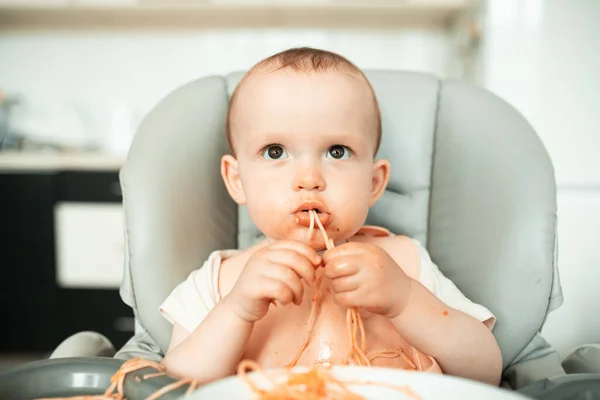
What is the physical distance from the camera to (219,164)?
0.97m

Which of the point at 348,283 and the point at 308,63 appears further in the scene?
the point at 308,63

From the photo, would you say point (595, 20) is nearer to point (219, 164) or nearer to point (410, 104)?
point (410, 104)

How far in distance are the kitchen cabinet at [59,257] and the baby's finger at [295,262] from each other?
5.06 feet

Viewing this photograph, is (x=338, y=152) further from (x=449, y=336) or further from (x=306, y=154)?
(x=449, y=336)

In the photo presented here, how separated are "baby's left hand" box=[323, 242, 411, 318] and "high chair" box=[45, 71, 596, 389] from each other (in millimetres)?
263

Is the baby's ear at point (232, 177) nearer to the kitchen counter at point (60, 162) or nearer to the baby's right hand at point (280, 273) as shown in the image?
the baby's right hand at point (280, 273)

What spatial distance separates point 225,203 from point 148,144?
0.16 m

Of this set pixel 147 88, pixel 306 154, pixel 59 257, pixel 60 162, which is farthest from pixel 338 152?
pixel 147 88

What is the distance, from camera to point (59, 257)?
84.6 inches

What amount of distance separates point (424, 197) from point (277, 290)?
1.43 feet

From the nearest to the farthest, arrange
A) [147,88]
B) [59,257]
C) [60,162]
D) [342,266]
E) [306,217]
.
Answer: [342,266] < [306,217] < [60,162] < [59,257] < [147,88]

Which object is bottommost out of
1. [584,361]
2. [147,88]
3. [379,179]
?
[584,361]

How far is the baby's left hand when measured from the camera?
25.1 inches

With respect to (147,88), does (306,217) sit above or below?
below
